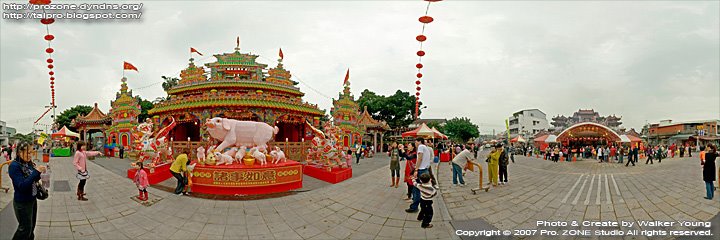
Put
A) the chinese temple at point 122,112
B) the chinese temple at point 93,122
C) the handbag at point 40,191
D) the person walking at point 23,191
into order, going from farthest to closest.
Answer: the chinese temple at point 93,122 < the chinese temple at point 122,112 < the handbag at point 40,191 < the person walking at point 23,191

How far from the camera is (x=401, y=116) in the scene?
104 feet

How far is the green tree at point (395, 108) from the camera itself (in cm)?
3147

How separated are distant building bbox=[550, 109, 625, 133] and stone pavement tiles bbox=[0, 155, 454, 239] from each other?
3060 centimetres

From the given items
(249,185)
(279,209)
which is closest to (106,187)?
(249,185)

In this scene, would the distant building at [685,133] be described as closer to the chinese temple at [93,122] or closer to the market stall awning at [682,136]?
the market stall awning at [682,136]

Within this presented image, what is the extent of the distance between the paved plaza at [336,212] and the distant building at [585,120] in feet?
85.7

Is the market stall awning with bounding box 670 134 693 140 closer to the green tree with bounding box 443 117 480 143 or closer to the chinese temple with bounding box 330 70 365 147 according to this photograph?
the green tree with bounding box 443 117 480 143

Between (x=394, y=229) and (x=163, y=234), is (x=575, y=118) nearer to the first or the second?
(x=394, y=229)

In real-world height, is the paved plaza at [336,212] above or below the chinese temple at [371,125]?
below

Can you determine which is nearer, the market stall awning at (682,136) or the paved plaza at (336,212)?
the paved plaza at (336,212)

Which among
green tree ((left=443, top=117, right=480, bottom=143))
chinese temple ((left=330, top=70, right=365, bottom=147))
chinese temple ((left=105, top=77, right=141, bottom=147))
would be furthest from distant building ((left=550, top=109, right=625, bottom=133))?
chinese temple ((left=105, top=77, right=141, bottom=147))

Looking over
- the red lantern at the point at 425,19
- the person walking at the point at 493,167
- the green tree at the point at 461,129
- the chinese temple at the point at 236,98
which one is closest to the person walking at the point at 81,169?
the chinese temple at the point at 236,98

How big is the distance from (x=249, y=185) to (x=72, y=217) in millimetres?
3121

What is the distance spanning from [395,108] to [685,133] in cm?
3558
